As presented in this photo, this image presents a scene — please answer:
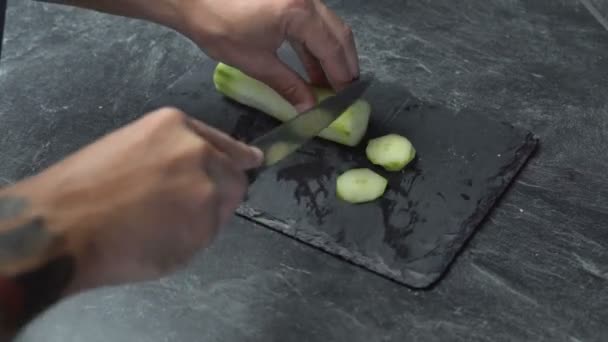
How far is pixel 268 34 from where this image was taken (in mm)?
1275

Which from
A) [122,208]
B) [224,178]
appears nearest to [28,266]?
[122,208]

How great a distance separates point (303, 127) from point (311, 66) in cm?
20

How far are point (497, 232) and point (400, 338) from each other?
24cm

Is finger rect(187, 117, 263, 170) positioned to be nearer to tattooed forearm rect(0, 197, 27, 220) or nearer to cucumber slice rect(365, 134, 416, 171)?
tattooed forearm rect(0, 197, 27, 220)

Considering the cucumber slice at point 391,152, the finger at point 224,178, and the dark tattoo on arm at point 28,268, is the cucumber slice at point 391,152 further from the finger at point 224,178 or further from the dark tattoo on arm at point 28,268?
the dark tattoo on arm at point 28,268

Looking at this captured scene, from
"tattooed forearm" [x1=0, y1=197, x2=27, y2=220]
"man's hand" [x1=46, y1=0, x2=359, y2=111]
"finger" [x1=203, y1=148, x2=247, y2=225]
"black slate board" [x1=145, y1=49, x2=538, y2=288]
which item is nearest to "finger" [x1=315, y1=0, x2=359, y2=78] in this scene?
"man's hand" [x1=46, y1=0, x2=359, y2=111]

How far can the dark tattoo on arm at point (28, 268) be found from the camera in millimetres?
820

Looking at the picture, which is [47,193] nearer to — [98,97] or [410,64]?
[98,97]

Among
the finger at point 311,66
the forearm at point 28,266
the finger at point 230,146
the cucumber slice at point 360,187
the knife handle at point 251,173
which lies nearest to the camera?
the forearm at point 28,266

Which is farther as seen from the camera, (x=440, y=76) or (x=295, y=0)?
(x=440, y=76)

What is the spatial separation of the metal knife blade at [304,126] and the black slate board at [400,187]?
0.07 m

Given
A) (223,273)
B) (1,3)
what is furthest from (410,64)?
(1,3)

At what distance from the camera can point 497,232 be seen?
1220mm

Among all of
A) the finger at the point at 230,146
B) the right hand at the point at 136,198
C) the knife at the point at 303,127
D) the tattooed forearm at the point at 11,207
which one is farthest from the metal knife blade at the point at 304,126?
the tattooed forearm at the point at 11,207
